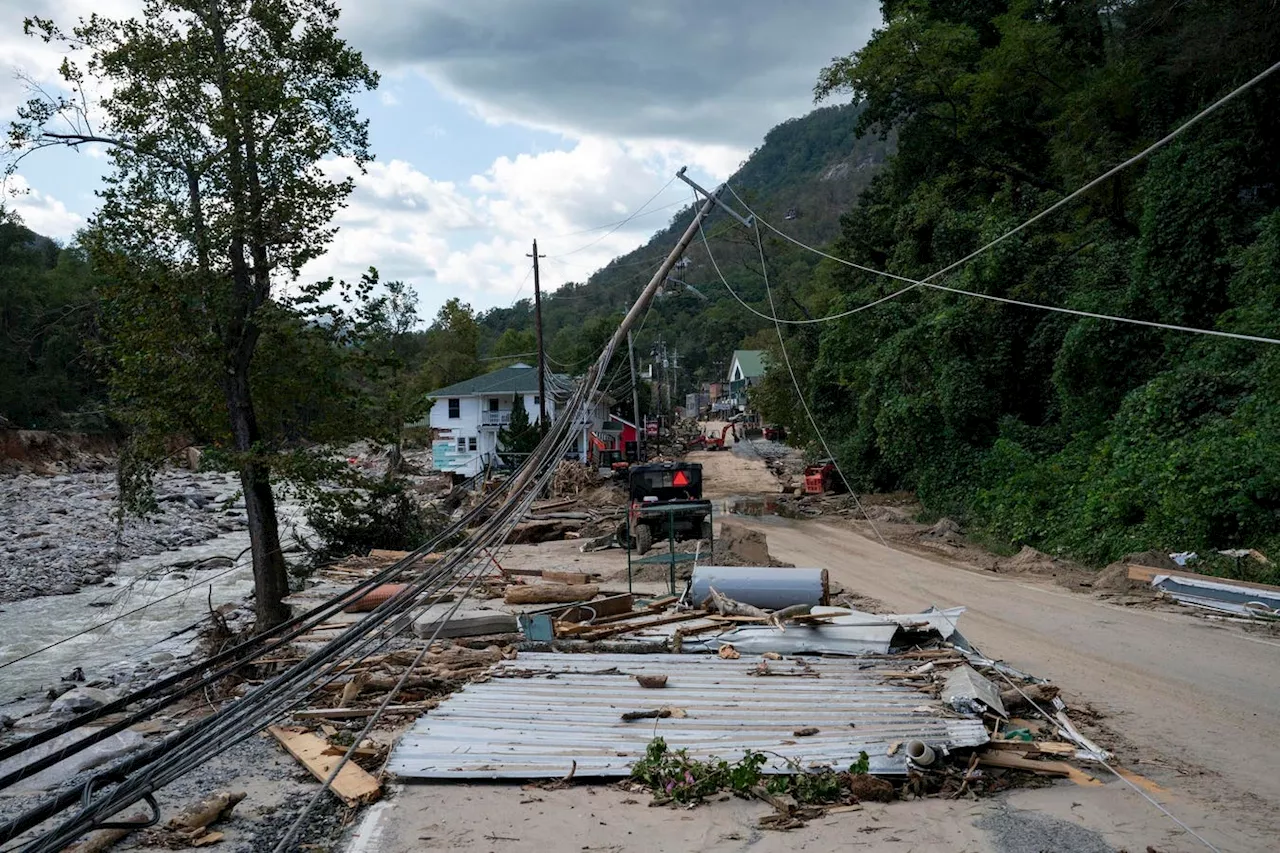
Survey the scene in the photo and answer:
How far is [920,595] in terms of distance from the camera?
19234mm

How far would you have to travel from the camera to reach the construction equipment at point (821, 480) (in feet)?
133

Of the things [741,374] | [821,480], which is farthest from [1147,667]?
[741,374]

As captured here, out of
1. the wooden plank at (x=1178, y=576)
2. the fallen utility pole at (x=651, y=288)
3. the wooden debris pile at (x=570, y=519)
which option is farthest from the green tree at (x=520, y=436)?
the wooden plank at (x=1178, y=576)

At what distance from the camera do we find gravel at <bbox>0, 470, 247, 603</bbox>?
3088 cm

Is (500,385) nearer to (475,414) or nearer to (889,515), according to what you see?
(475,414)

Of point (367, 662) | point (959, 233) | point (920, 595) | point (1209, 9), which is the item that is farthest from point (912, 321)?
point (367, 662)

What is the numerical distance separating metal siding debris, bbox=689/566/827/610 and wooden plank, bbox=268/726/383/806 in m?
6.32

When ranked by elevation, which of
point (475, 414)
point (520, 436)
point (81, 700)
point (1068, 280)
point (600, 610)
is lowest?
point (81, 700)

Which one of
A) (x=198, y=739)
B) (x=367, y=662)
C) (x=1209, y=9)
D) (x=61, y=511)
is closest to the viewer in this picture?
(x=198, y=739)

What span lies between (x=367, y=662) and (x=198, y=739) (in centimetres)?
490

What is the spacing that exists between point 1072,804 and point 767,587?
6.51m

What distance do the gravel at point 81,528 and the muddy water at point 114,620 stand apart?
999 millimetres

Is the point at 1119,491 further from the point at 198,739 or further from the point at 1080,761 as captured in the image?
the point at 198,739

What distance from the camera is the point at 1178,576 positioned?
18422mm
